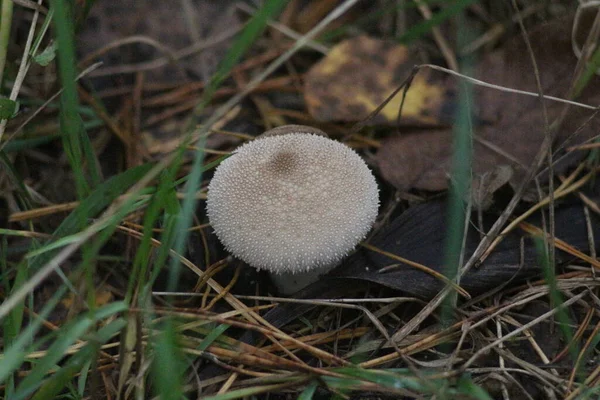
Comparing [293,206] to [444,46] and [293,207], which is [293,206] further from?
[444,46]

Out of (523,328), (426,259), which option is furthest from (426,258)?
(523,328)

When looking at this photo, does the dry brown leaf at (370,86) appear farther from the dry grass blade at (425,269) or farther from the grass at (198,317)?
the dry grass blade at (425,269)

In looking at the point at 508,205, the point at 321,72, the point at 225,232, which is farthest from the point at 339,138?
the point at 225,232

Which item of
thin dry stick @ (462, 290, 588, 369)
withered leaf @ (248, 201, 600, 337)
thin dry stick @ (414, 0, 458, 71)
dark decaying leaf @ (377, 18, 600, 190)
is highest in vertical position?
thin dry stick @ (414, 0, 458, 71)

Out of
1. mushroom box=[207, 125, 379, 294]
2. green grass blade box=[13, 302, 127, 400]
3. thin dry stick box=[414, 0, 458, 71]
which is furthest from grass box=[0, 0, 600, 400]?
thin dry stick box=[414, 0, 458, 71]

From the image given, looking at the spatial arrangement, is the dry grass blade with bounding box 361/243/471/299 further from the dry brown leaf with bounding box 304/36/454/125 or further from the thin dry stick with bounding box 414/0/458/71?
the thin dry stick with bounding box 414/0/458/71

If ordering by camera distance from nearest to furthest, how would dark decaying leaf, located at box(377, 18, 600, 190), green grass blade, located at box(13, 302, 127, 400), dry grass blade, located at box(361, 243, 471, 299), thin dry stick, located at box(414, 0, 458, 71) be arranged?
green grass blade, located at box(13, 302, 127, 400), dry grass blade, located at box(361, 243, 471, 299), dark decaying leaf, located at box(377, 18, 600, 190), thin dry stick, located at box(414, 0, 458, 71)
